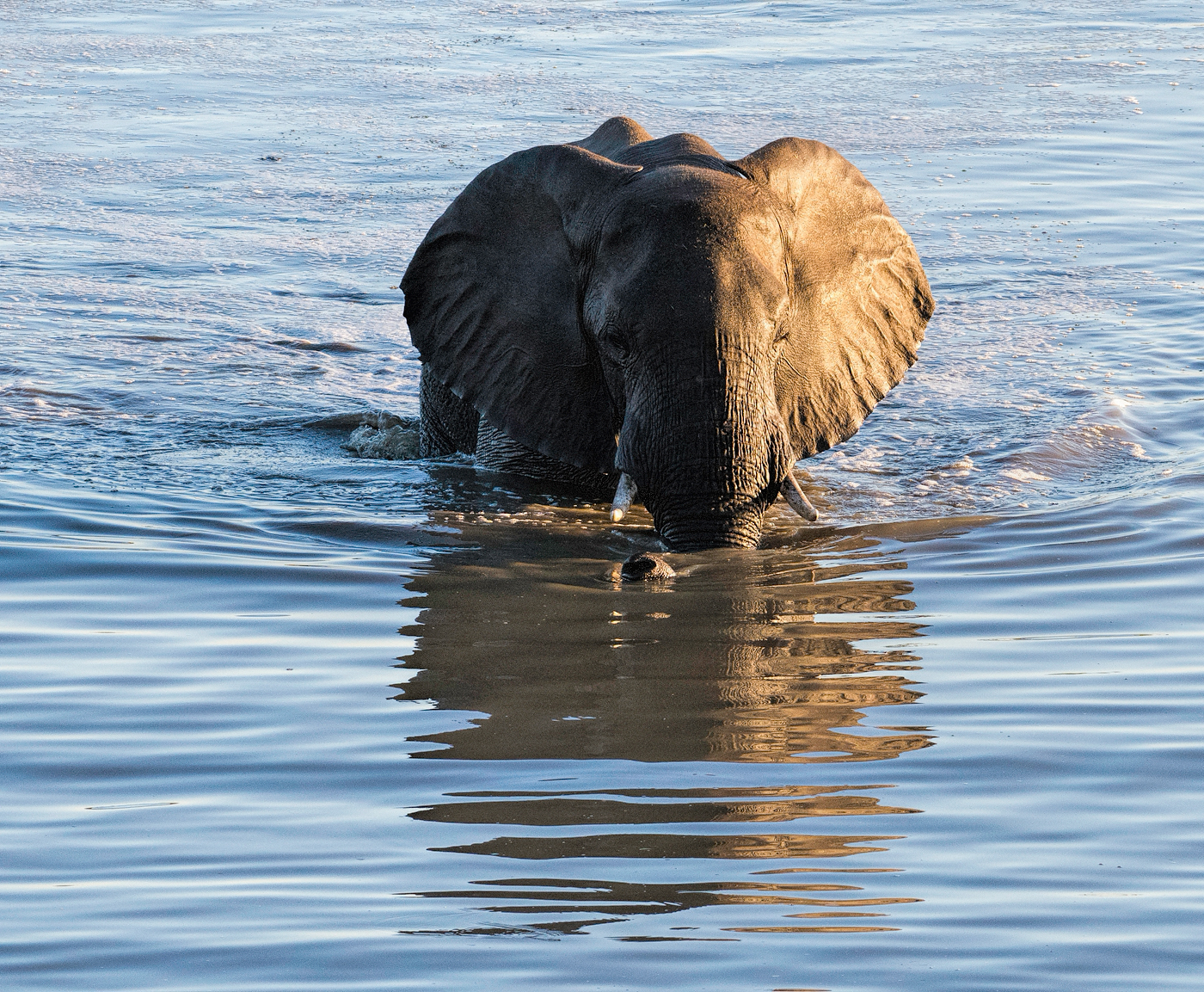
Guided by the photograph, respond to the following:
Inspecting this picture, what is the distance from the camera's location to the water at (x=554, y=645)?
377 cm

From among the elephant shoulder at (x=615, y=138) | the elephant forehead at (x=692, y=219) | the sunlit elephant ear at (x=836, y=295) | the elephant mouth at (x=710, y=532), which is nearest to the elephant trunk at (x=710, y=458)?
the elephant mouth at (x=710, y=532)

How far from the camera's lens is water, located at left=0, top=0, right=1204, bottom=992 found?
12.4 ft

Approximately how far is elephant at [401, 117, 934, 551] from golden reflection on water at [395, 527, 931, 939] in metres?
0.44

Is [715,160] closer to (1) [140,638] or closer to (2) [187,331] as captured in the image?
(1) [140,638]

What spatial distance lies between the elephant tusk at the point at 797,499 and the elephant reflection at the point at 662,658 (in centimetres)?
21

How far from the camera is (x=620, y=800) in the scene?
14.6 ft

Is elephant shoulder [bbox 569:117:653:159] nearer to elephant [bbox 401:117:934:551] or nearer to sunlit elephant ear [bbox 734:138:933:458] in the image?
elephant [bbox 401:117:934:551]

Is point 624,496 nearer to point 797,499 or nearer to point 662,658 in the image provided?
point 797,499

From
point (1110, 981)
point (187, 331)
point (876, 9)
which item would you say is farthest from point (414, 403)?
point (876, 9)

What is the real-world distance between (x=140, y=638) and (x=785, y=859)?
2732 millimetres

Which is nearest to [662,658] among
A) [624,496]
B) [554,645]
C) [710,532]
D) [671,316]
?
[554,645]

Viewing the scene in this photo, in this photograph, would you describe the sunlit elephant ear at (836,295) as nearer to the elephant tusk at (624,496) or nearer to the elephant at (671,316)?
the elephant at (671,316)

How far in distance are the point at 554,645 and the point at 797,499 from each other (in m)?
1.52

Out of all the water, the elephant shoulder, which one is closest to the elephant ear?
the elephant shoulder
